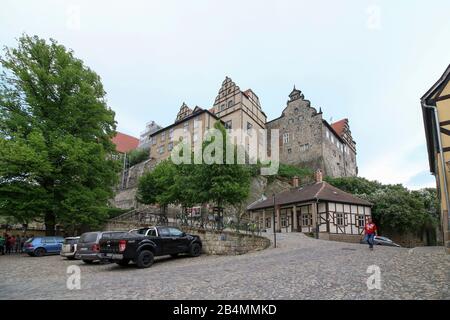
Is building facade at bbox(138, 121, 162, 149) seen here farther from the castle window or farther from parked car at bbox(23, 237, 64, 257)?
parked car at bbox(23, 237, 64, 257)

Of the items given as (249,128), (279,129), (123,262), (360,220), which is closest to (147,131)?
(249,128)

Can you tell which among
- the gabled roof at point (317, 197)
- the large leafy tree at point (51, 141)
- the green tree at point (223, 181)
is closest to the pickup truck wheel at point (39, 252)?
the large leafy tree at point (51, 141)

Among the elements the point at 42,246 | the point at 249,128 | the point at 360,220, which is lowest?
the point at 42,246

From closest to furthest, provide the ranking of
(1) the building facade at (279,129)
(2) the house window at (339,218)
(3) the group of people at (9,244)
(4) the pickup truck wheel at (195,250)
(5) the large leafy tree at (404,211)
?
1. (4) the pickup truck wheel at (195,250)
2. (3) the group of people at (9,244)
3. (2) the house window at (339,218)
4. (5) the large leafy tree at (404,211)
5. (1) the building facade at (279,129)

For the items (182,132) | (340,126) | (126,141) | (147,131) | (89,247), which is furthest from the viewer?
(126,141)

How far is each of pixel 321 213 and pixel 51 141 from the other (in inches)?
961

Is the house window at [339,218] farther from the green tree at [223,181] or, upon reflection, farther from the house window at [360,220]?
Result: the green tree at [223,181]

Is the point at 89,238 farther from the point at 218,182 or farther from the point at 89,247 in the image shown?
the point at 218,182

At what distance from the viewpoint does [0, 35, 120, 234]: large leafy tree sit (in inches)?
736

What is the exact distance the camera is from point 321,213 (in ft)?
99.3

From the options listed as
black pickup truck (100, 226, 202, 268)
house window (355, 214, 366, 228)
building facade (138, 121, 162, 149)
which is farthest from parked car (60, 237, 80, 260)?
building facade (138, 121, 162, 149)

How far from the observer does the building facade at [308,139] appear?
171 feet

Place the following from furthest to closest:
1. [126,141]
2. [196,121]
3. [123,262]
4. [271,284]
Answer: [126,141] → [196,121] → [123,262] → [271,284]
